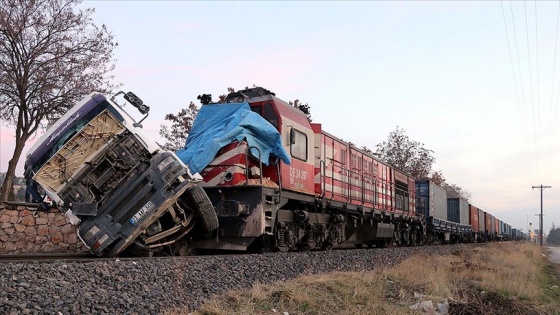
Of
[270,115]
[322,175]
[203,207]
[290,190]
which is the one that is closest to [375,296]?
[203,207]

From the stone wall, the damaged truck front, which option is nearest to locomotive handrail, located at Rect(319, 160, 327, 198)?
the damaged truck front

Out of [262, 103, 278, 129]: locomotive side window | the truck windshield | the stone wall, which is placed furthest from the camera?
the stone wall

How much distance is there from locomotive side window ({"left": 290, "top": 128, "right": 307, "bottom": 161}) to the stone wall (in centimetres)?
580

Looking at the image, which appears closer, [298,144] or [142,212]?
[142,212]

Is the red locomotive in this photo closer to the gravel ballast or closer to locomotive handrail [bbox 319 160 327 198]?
locomotive handrail [bbox 319 160 327 198]

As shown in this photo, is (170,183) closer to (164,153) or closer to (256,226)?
(164,153)

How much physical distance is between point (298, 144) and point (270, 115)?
114 centimetres

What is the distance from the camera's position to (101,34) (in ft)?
61.7

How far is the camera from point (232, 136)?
988cm

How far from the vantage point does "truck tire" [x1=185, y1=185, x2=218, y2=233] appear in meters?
8.37

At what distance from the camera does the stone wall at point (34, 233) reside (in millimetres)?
12523

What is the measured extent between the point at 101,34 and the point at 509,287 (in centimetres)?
1595

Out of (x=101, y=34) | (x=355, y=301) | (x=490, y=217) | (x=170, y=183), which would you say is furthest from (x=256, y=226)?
Answer: (x=490, y=217)

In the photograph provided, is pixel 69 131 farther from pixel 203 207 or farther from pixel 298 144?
pixel 298 144
